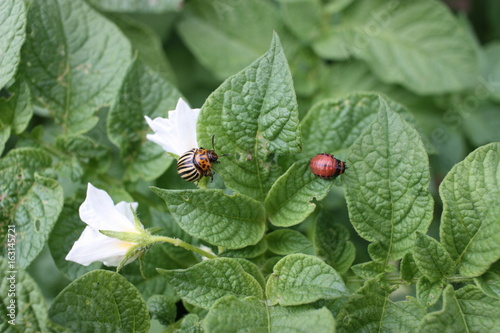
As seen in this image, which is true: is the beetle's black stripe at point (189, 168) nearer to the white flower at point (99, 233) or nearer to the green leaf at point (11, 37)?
the white flower at point (99, 233)

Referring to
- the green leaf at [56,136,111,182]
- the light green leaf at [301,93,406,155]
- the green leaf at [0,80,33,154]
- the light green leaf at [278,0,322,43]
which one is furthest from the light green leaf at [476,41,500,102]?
the green leaf at [0,80,33,154]

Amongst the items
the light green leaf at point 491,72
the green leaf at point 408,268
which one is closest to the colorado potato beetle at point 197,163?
the green leaf at point 408,268

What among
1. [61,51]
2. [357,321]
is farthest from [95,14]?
[357,321]

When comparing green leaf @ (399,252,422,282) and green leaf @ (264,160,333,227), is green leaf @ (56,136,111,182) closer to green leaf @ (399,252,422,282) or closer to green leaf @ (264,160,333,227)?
green leaf @ (264,160,333,227)

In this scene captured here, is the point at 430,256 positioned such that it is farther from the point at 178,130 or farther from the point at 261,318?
the point at 178,130

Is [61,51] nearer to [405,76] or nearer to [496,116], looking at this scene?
[405,76]

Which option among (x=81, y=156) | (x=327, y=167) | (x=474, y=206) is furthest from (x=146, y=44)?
(x=474, y=206)
